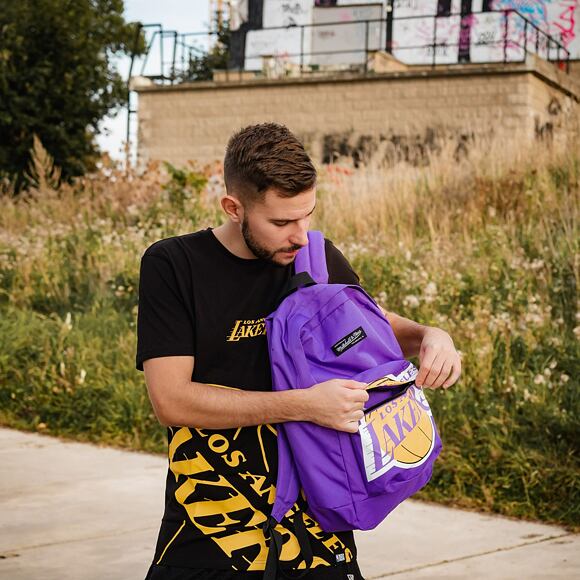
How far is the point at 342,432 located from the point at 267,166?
0.59 meters

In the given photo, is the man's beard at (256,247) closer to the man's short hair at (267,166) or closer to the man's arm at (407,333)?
the man's short hair at (267,166)

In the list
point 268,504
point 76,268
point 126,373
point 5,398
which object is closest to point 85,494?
point 126,373

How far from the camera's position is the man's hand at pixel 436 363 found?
92.4 inches

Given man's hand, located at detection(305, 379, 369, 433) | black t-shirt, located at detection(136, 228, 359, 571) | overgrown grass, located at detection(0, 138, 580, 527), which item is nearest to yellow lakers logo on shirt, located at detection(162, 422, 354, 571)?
black t-shirt, located at detection(136, 228, 359, 571)

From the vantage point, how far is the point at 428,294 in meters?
6.50

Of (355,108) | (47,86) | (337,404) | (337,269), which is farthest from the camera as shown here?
(47,86)

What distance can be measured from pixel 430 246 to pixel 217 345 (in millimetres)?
5670

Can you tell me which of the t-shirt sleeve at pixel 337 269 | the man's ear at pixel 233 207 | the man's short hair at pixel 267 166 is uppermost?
the man's short hair at pixel 267 166

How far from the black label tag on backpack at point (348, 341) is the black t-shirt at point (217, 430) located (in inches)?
7.7

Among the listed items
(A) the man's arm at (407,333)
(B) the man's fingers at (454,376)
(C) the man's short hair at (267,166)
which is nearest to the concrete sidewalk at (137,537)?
(A) the man's arm at (407,333)

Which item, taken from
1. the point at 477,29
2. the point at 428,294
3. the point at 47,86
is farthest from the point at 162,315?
the point at 477,29

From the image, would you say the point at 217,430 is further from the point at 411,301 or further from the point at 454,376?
the point at 411,301

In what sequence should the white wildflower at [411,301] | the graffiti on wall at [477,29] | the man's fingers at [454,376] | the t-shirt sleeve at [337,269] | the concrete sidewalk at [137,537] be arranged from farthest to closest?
the graffiti on wall at [477,29]
the white wildflower at [411,301]
the concrete sidewalk at [137,537]
the t-shirt sleeve at [337,269]
the man's fingers at [454,376]

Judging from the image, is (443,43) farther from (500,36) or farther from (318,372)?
(318,372)
